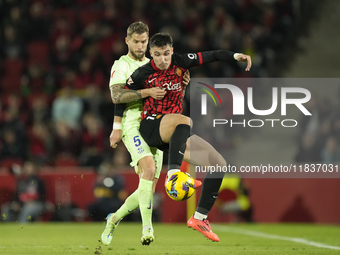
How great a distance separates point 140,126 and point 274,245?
2.53 metres

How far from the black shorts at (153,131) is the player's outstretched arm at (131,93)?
0.79ft

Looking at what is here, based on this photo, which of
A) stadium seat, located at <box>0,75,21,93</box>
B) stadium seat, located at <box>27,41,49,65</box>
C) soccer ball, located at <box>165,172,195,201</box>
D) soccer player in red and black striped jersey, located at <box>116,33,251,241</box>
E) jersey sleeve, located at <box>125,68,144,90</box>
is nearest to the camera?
soccer ball, located at <box>165,172,195,201</box>

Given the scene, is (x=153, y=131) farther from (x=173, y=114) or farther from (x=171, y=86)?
(x=171, y=86)

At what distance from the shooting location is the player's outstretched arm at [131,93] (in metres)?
5.95

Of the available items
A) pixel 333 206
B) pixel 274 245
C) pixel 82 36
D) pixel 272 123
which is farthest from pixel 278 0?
pixel 274 245

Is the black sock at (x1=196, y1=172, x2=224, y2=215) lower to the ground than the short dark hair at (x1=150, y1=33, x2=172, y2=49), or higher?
lower

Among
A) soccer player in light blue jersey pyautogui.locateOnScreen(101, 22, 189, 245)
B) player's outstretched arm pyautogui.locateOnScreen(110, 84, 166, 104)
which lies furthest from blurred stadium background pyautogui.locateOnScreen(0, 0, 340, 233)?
player's outstretched arm pyautogui.locateOnScreen(110, 84, 166, 104)

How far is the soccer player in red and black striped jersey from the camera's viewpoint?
5.86 m

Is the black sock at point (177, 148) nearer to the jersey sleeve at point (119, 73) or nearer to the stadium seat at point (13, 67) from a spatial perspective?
the jersey sleeve at point (119, 73)

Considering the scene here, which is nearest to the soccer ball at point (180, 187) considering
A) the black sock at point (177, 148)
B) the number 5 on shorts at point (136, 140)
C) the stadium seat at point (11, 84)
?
the black sock at point (177, 148)

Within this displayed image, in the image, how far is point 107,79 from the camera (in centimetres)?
1377

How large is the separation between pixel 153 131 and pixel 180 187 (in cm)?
81

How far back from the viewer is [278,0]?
15602 mm

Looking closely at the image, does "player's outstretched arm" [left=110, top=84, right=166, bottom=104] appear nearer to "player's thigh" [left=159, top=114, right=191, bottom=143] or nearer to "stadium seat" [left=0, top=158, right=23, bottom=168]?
"player's thigh" [left=159, top=114, right=191, bottom=143]
